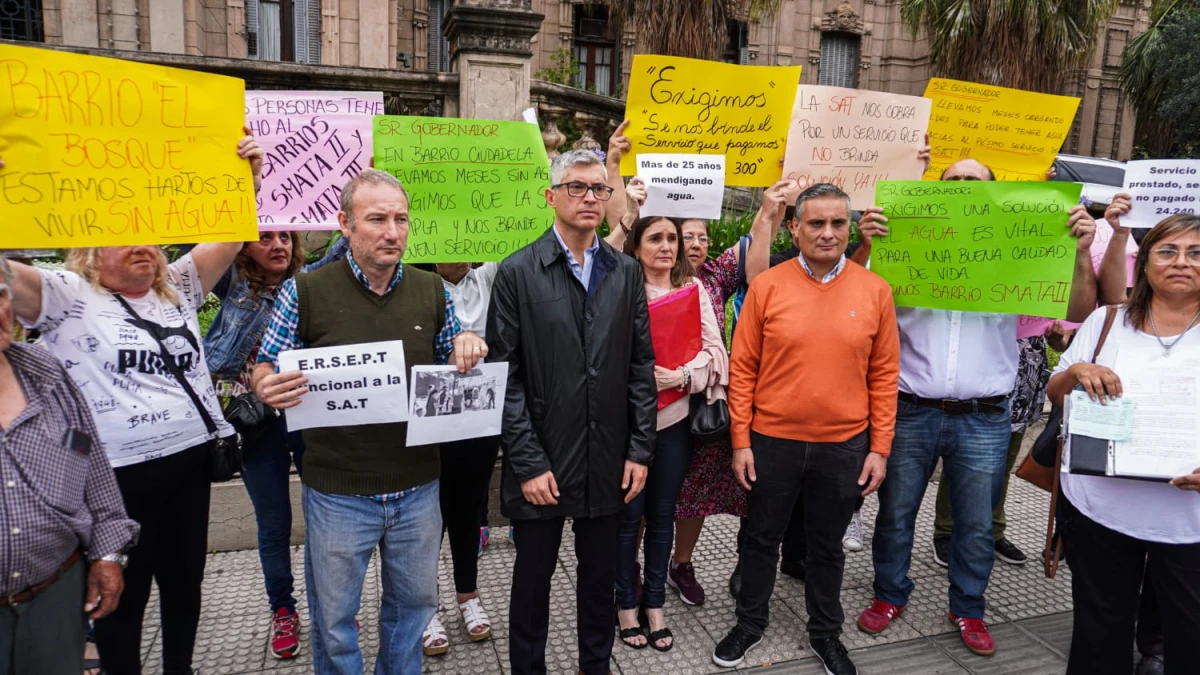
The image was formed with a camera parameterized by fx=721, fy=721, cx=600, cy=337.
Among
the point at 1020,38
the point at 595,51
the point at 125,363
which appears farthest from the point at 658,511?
the point at 595,51

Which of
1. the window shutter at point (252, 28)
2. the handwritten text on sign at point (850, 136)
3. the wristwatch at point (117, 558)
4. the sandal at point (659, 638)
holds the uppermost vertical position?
the window shutter at point (252, 28)

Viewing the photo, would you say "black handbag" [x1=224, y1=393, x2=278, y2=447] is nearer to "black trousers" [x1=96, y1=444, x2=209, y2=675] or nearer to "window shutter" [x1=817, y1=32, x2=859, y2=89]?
"black trousers" [x1=96, y1=444, x2=209, y2=675]

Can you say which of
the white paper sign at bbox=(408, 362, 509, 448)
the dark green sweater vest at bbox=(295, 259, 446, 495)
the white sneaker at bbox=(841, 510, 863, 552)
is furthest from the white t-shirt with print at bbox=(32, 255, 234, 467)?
the white sneaker at bbox=(841, 510, 863, 552)

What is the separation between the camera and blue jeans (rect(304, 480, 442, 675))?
2535 mm

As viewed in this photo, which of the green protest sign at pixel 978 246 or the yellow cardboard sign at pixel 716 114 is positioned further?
the yellow cardboard sign at pixel 716 114

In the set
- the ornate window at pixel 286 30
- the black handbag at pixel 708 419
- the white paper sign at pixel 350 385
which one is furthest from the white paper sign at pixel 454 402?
the ornate window at pixel 286 30

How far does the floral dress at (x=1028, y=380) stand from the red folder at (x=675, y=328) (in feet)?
6.98

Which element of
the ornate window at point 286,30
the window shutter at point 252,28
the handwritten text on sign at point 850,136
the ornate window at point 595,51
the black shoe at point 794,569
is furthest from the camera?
the ornate window at point 595,51

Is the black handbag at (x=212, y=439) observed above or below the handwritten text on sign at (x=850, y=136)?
below

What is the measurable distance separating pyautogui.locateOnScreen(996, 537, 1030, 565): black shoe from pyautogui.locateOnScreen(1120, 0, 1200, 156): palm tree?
1685cm

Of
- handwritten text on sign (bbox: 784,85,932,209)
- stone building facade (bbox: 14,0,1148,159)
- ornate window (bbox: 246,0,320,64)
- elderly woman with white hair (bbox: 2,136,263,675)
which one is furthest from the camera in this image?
ornate window (bbox: 246,0,320,64)

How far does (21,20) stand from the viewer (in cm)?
1262

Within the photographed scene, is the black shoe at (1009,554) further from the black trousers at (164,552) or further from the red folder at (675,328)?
the black trousers at (164,552)

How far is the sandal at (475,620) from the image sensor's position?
3539mm
